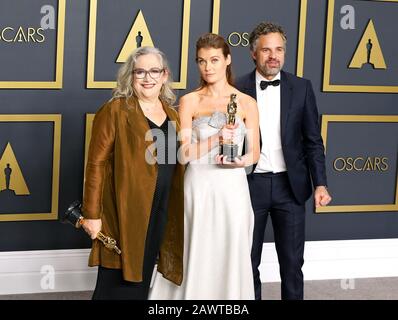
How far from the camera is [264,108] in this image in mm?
3861

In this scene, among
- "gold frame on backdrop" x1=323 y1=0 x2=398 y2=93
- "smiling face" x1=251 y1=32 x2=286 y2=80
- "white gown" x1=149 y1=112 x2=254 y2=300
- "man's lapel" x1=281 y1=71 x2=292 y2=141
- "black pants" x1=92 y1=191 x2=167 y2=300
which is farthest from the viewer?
"gold frame on backdrop" x1=323 y1=0 x2=398 y2=93

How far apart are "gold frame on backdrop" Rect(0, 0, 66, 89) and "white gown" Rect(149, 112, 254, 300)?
1.53 meters

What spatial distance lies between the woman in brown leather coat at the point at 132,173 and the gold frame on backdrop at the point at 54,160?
1492 mm

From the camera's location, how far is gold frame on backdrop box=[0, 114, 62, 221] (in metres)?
4.57

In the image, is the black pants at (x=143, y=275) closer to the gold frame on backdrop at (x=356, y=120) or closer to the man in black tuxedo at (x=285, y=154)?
the man in black tuxedo at (x=285, y=154)

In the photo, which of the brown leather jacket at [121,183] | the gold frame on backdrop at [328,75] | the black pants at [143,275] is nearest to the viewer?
the brown leather jacket at [121,183]

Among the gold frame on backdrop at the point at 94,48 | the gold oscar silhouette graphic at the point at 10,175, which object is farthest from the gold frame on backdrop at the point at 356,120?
the gold oscar silhouette graphic at the point at 10,175

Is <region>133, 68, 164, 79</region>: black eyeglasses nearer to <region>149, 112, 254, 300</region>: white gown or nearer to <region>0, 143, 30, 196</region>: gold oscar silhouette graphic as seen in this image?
<region>149, 112, 254, 300</region>: white gown

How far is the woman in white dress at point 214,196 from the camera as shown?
10.9ft

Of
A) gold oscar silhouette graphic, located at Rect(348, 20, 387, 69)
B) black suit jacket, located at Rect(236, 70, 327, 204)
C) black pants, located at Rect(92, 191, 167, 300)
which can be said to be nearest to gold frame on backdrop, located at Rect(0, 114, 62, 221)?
black suit jacket, located at Rect(236, 70, 327, 204)

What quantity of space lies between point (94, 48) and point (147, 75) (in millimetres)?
1571

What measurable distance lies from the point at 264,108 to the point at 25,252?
1826mm

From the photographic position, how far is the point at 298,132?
3.88 m

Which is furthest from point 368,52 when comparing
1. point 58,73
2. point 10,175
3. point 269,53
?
point 10,175
